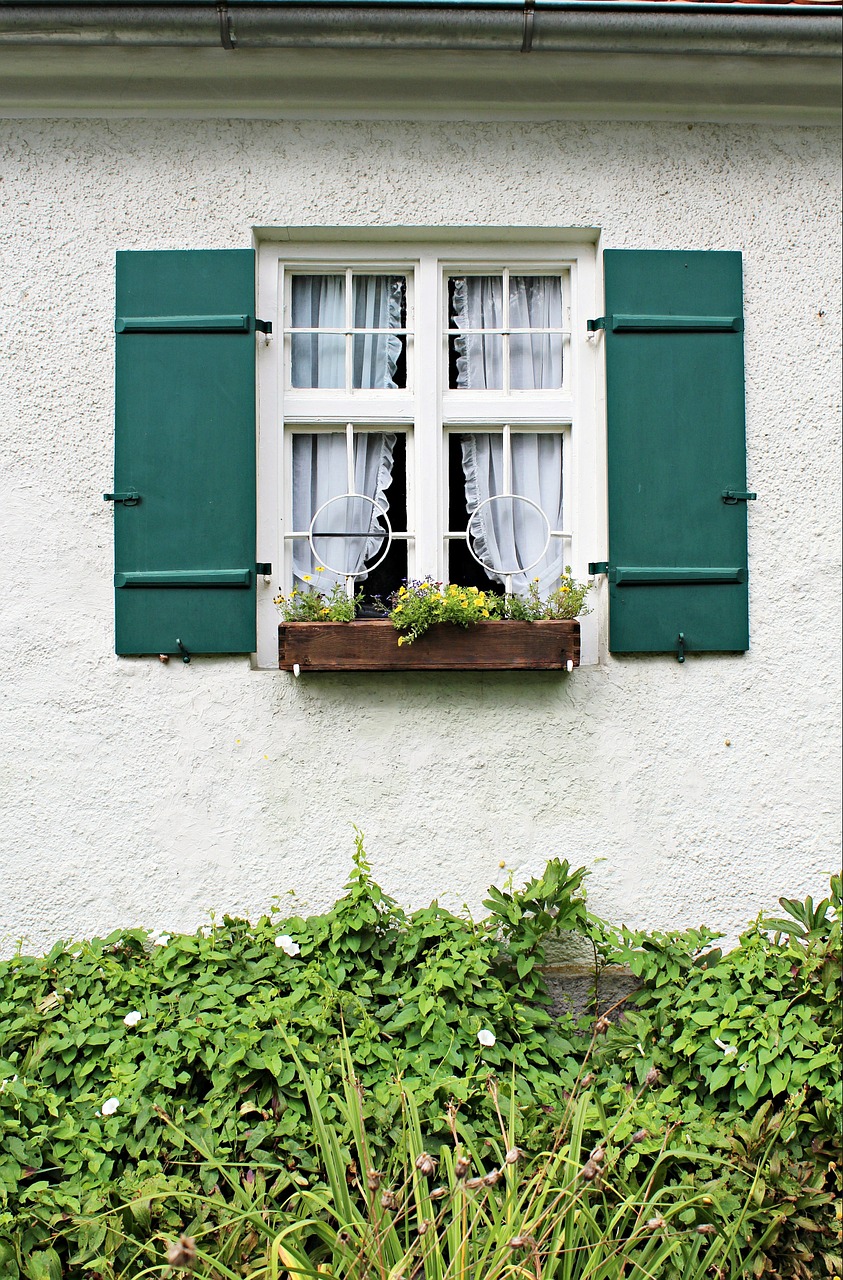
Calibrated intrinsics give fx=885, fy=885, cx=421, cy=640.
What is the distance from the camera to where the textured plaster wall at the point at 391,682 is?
3.10 metres

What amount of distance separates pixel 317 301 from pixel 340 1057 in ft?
8.67

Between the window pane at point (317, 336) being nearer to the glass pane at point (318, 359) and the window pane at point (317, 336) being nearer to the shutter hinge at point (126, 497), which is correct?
the glass pane at point (318, 359)

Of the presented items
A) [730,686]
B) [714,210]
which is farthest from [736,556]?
[714,210]

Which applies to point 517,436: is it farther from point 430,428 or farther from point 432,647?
point 432,647

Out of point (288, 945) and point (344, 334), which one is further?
point (344, 334)

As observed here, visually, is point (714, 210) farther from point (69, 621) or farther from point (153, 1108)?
point (153, 1108)

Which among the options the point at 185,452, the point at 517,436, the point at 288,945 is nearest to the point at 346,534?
the point at 185,452

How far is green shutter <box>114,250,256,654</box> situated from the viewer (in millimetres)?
3109

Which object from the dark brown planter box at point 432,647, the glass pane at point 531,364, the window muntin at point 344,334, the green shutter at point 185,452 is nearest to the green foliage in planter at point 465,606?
the dark brown planter box at point 432,647

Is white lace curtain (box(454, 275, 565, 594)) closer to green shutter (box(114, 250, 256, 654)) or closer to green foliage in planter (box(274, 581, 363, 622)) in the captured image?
green foliage in planter (box(274, 581, 363, 622))

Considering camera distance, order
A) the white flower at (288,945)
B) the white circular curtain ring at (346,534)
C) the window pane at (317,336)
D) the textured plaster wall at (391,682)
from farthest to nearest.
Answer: the window pane at (317,336) → the white circular curtain ring at (346,534) → the textured plaster wall at (391,682) → the white flower at (288,945)

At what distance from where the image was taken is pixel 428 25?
9.64 ft

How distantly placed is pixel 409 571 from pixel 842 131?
2290 mm

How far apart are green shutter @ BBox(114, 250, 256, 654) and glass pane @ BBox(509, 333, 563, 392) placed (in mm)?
982
